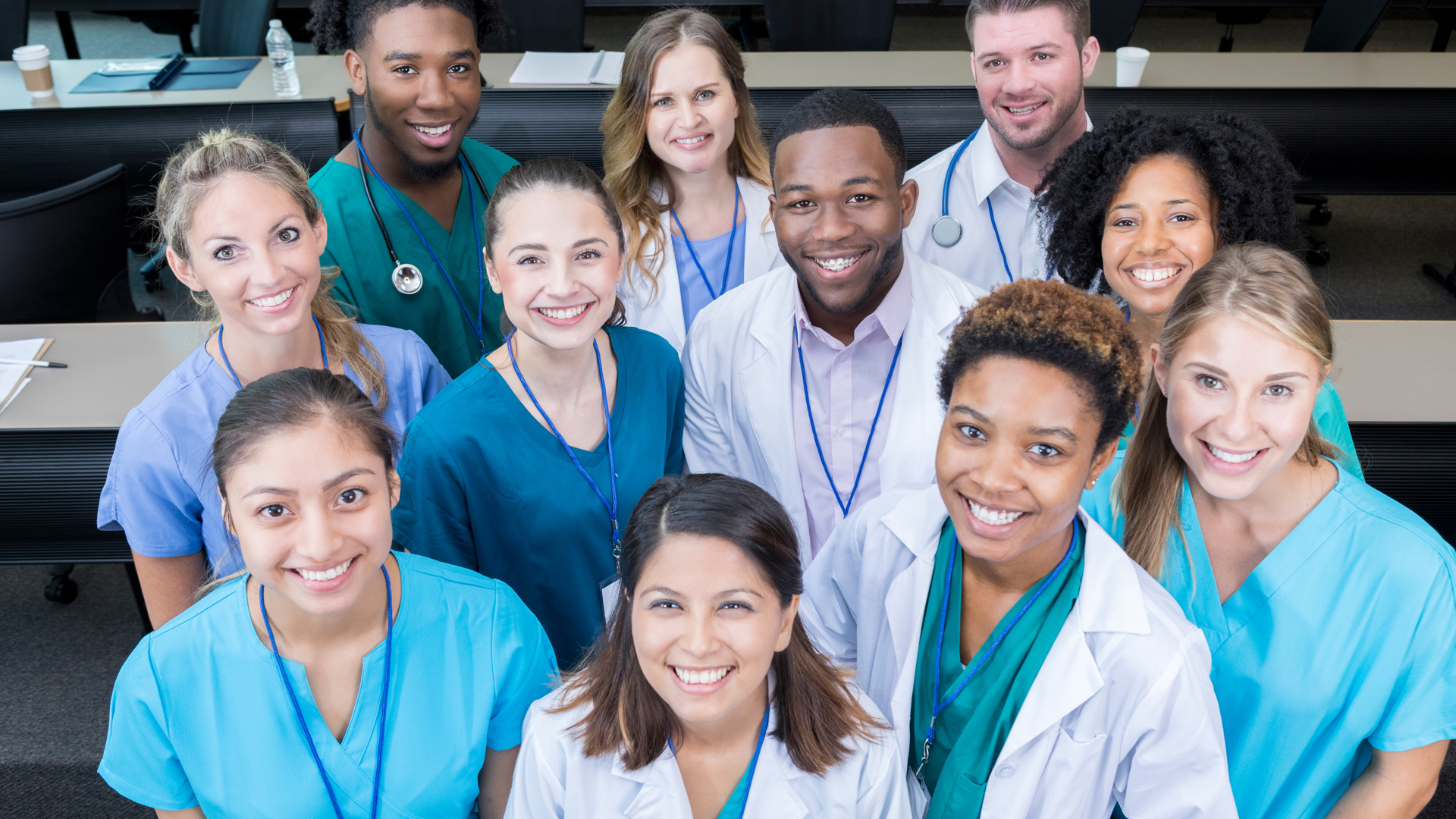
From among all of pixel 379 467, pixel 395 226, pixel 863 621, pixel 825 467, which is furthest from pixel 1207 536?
pixel 395 226

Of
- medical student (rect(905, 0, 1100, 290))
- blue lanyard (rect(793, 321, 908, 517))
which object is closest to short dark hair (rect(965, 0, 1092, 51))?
medical student (rect(905, 0, 1100, 290))

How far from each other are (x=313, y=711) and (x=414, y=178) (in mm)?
1286

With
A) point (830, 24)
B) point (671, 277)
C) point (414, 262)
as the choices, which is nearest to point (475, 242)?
point (414, 262)

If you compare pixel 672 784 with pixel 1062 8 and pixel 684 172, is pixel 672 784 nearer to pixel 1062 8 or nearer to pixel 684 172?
pixel 684 172

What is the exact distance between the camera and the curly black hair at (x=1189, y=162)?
191 cm

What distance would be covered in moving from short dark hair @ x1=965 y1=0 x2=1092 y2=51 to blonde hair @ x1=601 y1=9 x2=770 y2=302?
1.97 feet

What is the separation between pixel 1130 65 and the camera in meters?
3.85

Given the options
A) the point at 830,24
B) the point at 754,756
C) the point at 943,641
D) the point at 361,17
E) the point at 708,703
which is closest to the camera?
the point at 708,703

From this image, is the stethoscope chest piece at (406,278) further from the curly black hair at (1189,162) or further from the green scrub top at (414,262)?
the curly black hair at (1189,162)

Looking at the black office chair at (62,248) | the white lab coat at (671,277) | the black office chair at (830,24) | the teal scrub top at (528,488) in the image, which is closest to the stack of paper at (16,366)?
the black office chair at (62,248)

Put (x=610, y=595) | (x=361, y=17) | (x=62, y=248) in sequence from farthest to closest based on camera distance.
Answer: (x=62, y=248) → (x=361, y=17) → (x=610, y=595)

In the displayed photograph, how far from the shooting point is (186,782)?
62.3 inches

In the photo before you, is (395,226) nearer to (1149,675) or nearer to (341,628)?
(341,628)

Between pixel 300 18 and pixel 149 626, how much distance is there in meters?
4.60
